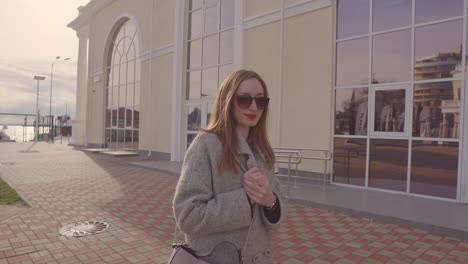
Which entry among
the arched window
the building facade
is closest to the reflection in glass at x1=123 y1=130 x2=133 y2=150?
the arched window

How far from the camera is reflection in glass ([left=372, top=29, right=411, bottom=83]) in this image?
7.43 meters

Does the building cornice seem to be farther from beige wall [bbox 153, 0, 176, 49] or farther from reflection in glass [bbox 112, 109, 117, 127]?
reflection in glass [bbox 112, 109, 117, 127]

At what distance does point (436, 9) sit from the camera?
23.1 feet

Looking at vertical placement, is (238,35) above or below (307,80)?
above

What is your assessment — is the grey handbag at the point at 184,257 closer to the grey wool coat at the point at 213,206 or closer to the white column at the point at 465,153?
the grey wool coat at the point at 213,206

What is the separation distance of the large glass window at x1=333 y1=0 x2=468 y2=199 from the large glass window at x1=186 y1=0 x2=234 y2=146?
4.78m

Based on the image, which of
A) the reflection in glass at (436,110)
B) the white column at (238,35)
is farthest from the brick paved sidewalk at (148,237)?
the white column at (238,35)

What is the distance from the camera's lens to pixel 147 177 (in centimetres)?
985

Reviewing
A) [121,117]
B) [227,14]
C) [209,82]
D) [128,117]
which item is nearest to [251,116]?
[227,14]

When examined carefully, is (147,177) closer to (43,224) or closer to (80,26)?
(43,224)

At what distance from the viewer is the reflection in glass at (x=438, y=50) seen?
6.75m

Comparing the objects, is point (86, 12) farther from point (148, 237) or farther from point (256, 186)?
point (256, 186)

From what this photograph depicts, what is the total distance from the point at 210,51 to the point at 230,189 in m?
12.0

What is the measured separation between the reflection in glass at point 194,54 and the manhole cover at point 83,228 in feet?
31.0
